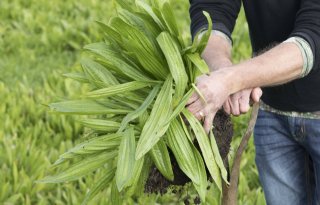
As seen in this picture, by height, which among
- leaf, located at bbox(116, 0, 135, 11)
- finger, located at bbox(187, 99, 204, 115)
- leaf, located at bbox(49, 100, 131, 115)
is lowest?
finger, located at bbox(187, 99, 204, 115)

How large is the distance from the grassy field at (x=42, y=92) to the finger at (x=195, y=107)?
2.02ft

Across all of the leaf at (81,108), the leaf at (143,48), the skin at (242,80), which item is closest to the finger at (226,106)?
the skin at (242,80)

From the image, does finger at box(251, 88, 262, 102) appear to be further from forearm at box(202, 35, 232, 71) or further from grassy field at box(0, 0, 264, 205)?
grassy field at box(0, 0, 264, 205)

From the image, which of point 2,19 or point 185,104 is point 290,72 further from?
point 2,19

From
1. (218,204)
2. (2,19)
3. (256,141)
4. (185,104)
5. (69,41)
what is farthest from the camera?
(2,19)

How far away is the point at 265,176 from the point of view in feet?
8.65

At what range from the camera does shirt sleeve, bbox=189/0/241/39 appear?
87.8 inches

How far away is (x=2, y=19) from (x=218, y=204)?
3.92m

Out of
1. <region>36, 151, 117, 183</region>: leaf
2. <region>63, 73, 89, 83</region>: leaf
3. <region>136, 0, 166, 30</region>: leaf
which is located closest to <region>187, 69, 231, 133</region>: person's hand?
<region>136, 0, 166, 30</region>: leaf

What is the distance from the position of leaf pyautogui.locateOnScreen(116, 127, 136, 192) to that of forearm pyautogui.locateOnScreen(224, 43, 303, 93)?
0.35 m

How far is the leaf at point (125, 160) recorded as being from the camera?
1.81 m

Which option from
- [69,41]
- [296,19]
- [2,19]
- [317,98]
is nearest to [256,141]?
[317,98]

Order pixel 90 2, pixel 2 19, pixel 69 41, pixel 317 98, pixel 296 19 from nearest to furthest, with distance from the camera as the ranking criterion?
1. pixel 296 19
2. pixel 317 98
3. pixel 69 41
4. pixel 2 19
5. pixel 90 2

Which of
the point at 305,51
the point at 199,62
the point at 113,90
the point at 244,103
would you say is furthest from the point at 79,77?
the point at 305,51
